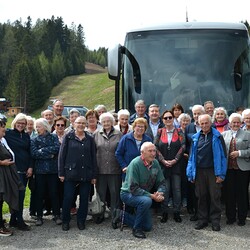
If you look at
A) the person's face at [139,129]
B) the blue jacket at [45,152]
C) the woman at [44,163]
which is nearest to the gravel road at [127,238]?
the woman at [44,163]

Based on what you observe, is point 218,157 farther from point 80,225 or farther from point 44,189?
point 44,189

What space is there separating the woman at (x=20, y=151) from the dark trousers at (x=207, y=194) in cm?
270

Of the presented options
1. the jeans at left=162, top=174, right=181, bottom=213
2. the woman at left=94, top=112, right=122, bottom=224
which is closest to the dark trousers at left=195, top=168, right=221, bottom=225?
the jeans at left=162, top=174, right=181, bottom=213

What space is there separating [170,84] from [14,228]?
12.3 feet

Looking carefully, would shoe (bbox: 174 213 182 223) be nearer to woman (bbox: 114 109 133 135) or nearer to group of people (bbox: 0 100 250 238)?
group of people (bbox: 0 100 250 238)

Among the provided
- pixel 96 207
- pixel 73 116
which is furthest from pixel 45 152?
pixel 96 207

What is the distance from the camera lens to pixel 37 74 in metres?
85.9

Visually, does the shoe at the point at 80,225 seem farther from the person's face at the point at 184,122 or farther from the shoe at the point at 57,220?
the person's face at the point at 184,122

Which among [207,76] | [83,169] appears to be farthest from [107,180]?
[207,76]

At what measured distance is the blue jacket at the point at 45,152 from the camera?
650 cm

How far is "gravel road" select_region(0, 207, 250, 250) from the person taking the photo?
550cm

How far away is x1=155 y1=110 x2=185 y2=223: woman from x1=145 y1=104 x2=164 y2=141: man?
0.21 m

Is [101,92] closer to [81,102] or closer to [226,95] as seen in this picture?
[81,102]

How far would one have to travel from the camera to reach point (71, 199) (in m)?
6.43
